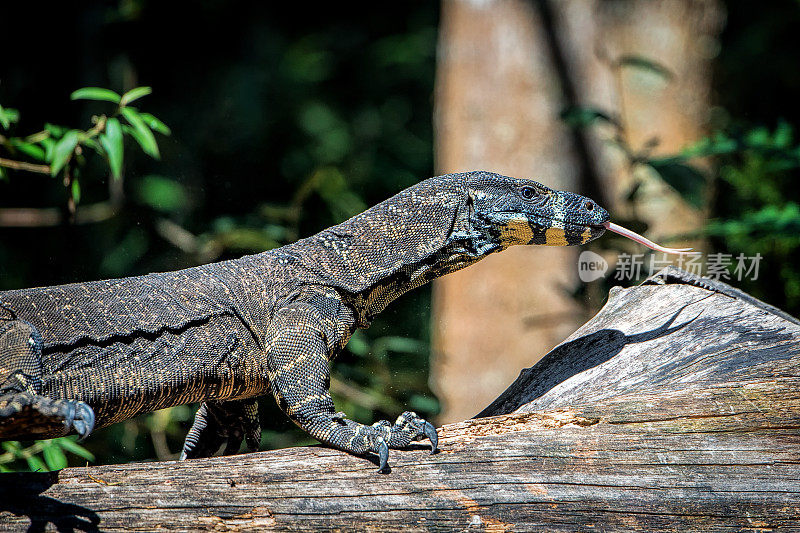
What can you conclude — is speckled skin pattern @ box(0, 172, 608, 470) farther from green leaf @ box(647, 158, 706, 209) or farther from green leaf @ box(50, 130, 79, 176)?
green leaf @ box(647, 158, 706, 209)

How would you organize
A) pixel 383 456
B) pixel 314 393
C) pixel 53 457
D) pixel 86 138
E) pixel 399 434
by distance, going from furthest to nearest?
pixel 86 138
pixel 53 457
pixel 314 393
pixel 399 434
pixel 383 456

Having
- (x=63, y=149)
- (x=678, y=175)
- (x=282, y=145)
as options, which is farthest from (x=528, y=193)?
(x=282, y=145)

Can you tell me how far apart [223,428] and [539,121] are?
11.7 feet

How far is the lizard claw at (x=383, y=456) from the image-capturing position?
267 centimetres

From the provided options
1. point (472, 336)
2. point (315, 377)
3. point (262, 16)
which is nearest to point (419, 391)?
point (472, 336)

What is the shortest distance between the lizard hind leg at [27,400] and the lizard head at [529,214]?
1828mm

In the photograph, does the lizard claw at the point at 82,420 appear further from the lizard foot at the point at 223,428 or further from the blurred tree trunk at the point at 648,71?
the blurred tree trunk at the point at 648,71

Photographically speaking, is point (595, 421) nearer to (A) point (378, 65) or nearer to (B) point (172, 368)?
(B) point (172, 368)

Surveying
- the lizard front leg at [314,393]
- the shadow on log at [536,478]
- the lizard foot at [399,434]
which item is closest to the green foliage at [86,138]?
the lizard front leg at [314,393]

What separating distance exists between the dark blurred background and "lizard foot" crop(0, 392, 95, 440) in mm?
1275

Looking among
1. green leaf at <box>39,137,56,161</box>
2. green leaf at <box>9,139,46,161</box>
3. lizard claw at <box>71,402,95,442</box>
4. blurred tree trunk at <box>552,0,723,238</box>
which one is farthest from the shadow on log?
blurred tree trunk at <box>552,0,723,238</box>

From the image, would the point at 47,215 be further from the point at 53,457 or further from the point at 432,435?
the point at 432,435

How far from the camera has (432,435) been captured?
2.76 meters

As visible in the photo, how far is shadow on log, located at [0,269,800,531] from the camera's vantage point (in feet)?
8.11
